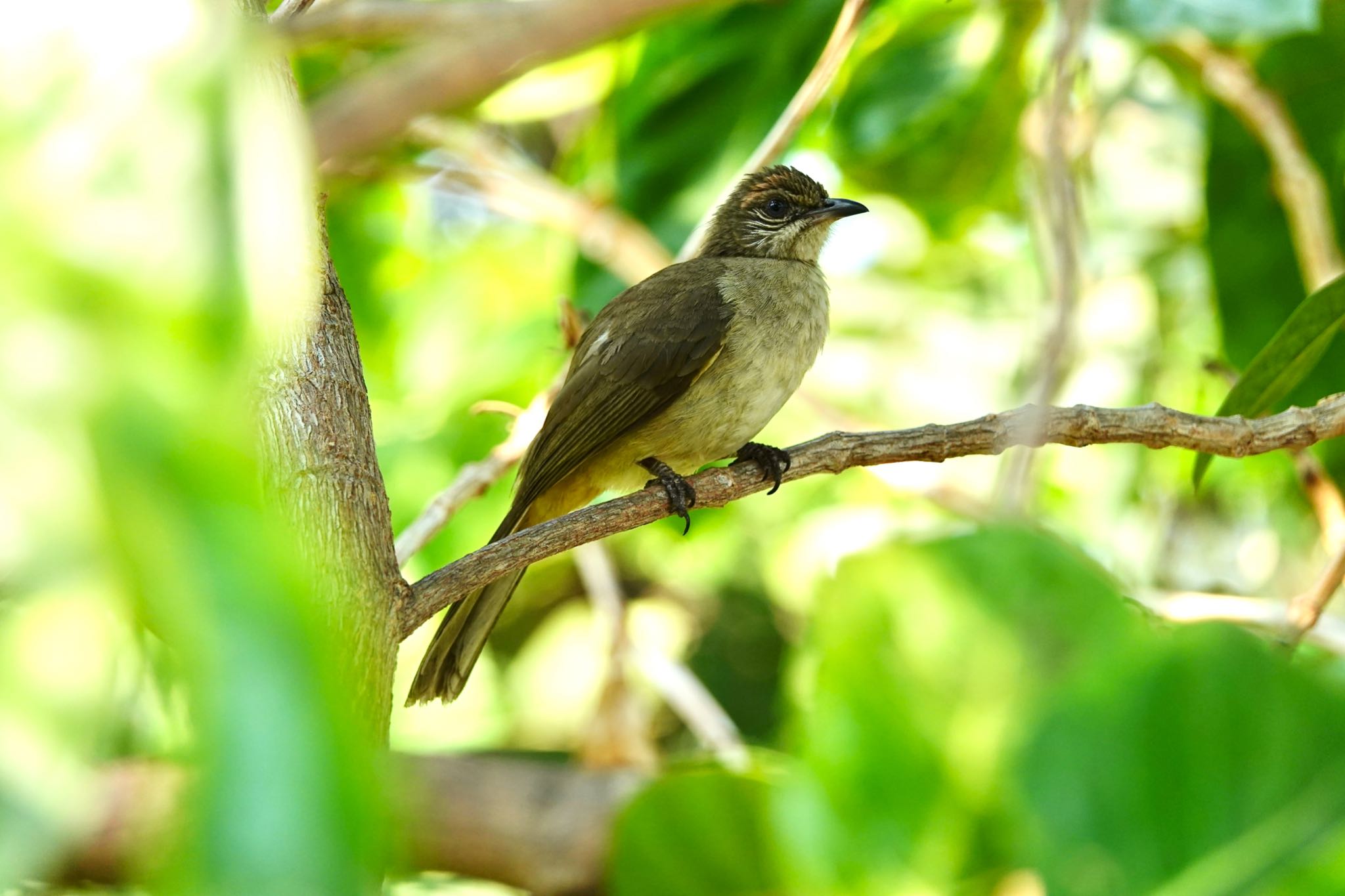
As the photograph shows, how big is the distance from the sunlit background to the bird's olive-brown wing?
0.41 meters

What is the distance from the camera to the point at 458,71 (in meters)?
1.95

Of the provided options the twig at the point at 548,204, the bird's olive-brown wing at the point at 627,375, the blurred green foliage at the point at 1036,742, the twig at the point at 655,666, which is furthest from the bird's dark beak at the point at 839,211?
the blurred green foliage at the point at 1036,742

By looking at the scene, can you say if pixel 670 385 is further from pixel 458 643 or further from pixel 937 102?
pixel 937 102

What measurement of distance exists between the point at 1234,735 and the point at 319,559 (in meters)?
1.20

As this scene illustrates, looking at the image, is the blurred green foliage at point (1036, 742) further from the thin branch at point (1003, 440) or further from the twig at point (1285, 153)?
the twig at point (1285, 153)

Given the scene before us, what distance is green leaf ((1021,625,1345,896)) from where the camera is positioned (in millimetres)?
1182

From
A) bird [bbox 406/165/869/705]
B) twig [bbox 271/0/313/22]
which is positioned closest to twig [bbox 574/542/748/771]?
bird [bbox 406/165/869/705]

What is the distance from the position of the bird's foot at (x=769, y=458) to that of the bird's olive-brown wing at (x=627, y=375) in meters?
0.28

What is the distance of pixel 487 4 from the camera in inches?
163

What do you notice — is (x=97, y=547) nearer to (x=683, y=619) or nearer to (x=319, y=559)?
(x=319, y=559)

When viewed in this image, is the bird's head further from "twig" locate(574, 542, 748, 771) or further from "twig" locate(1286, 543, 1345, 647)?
"twig" locate(1286, 543, 1345, 647)

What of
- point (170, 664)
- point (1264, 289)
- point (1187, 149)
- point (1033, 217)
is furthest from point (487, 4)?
point (170, 664)

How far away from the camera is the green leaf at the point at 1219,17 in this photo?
3492 mm

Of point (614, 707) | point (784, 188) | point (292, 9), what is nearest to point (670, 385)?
point (614, 707)
